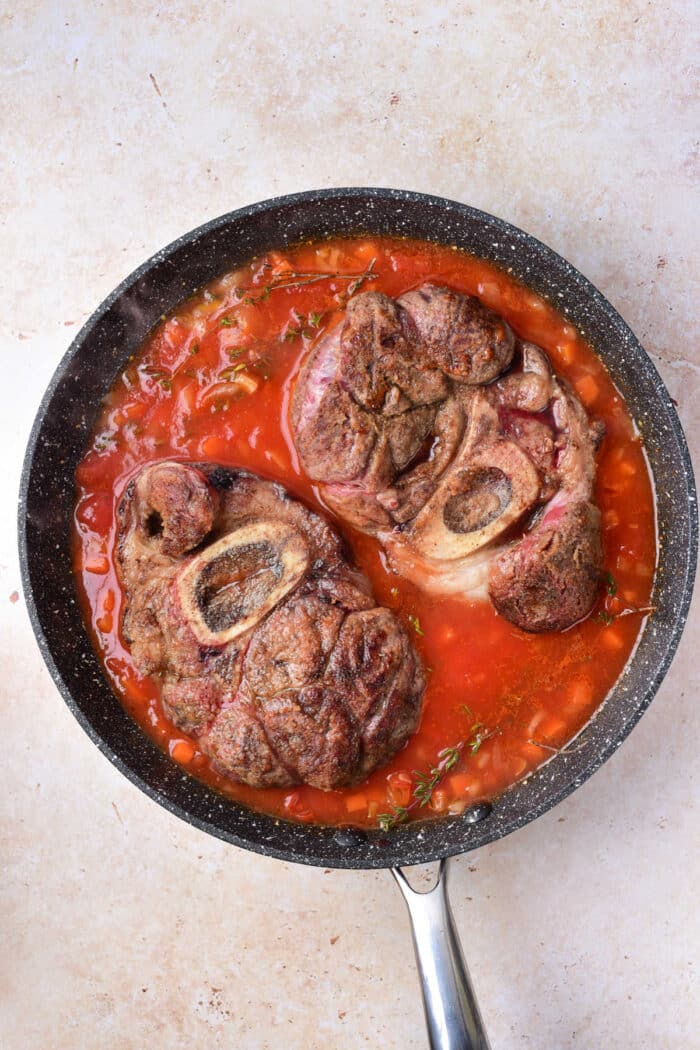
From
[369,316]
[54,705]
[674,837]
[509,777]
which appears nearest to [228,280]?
[369,316]

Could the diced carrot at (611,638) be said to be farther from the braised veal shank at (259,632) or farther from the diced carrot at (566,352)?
the diced carrot at (566,352)

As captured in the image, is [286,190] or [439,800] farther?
[286,190]

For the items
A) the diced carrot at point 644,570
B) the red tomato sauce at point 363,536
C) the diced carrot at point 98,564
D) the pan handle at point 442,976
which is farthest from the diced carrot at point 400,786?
the diced carrot at point 98,564

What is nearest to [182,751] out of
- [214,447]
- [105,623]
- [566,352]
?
[105,623]

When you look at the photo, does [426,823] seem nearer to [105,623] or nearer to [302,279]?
[105,623]

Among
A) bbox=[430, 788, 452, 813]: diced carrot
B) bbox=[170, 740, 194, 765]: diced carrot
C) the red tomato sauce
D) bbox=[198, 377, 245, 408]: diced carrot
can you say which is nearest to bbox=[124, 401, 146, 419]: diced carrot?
the red tomato sauce

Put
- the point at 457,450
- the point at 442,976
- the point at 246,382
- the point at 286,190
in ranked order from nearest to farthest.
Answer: the point at 442,976 < the point at 457,450 < the point at 246,382 < the point at 286,190
